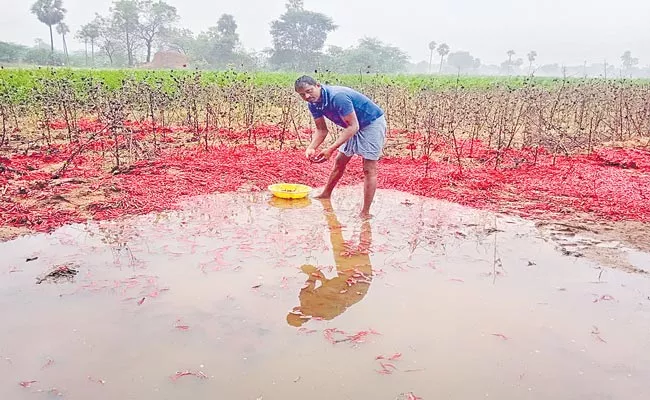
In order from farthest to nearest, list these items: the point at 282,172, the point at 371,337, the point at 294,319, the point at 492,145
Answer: the point at 492,145 → the point at 282,172 → the point at 294,319 → the point at 371,337

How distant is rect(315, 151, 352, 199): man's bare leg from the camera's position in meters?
5.59

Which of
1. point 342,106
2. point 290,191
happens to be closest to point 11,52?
point 290,191

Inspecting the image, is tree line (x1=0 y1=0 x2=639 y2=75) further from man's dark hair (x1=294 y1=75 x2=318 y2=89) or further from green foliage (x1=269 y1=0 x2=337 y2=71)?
man's dark hair (x1=294 y1=75 x2=318 y2=89)

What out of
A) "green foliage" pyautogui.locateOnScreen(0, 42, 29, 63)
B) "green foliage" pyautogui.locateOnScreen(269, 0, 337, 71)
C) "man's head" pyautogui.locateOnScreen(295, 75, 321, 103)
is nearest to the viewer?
Result: "man's head" pyautogui.locateOnScreen(295, 75, 321, 103)

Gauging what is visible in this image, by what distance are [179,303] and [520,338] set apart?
225 centimetres

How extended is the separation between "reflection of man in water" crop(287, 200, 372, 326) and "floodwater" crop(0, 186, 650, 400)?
0.02 m

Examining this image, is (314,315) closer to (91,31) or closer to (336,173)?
(336,173)

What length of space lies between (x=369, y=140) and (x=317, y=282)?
1.94m

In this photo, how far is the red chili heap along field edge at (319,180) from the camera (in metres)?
5.42

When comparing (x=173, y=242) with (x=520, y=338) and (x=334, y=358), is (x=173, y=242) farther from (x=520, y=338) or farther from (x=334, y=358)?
(x=520, y=338)

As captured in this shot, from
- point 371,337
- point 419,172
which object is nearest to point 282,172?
point 419,172

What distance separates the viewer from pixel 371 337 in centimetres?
300

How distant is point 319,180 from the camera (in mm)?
6895

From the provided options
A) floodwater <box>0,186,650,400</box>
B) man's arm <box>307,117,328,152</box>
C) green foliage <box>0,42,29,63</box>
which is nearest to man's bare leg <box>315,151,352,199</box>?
man's arm <box>307,117,328,152</box>
